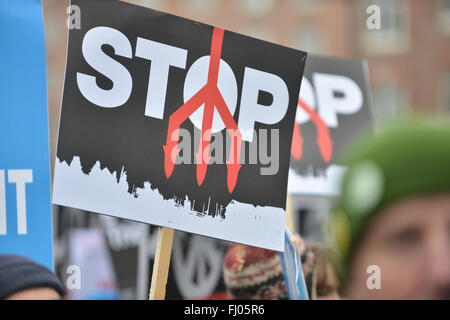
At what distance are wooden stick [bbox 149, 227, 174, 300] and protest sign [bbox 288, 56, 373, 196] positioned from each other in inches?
52.0

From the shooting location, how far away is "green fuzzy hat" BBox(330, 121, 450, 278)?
1.04 m

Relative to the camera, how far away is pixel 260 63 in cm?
230

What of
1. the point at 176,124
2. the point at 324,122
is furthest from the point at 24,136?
the point at 324,122

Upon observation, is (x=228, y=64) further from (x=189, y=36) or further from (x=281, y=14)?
(x=281, y=14)

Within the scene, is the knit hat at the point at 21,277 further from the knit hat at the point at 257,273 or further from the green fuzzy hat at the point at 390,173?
the knit hat at the point at 257,273

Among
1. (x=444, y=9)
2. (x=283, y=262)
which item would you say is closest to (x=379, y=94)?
(x=444, y=9)

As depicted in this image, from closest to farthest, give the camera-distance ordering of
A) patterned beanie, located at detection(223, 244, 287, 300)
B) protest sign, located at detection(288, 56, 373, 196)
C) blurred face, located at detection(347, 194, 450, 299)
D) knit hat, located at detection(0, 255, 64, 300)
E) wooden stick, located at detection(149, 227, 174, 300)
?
blurred face, located at detection(347, 194, 450, 299)
knit hat, located at detection(0, 255, 64, 300)
wooden stick, located at detection(149, 227, 174, 300)
patterned beanie, located at detection(223, 244, 287, 300)
protest sign, located at detection(288, 56, 373, 196)

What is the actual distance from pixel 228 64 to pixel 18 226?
849 mm

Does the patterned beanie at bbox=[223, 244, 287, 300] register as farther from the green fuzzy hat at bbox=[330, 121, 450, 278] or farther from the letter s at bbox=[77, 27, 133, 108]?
the green fuzzy hat at bbox=[330, 121, 450, 278]

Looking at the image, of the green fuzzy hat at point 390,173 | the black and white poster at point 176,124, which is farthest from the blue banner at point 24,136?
the green fuzzy hat at point 390,173

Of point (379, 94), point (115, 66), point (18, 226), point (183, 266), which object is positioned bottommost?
point (183, 266)

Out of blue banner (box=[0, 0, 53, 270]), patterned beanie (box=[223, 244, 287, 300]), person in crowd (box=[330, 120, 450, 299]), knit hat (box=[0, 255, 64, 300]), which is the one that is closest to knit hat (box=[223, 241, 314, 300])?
patterned beanie (box=[223, 244, 287, 300])

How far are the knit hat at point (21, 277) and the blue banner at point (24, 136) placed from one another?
0.66 metres

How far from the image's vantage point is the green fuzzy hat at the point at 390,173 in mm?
1042
